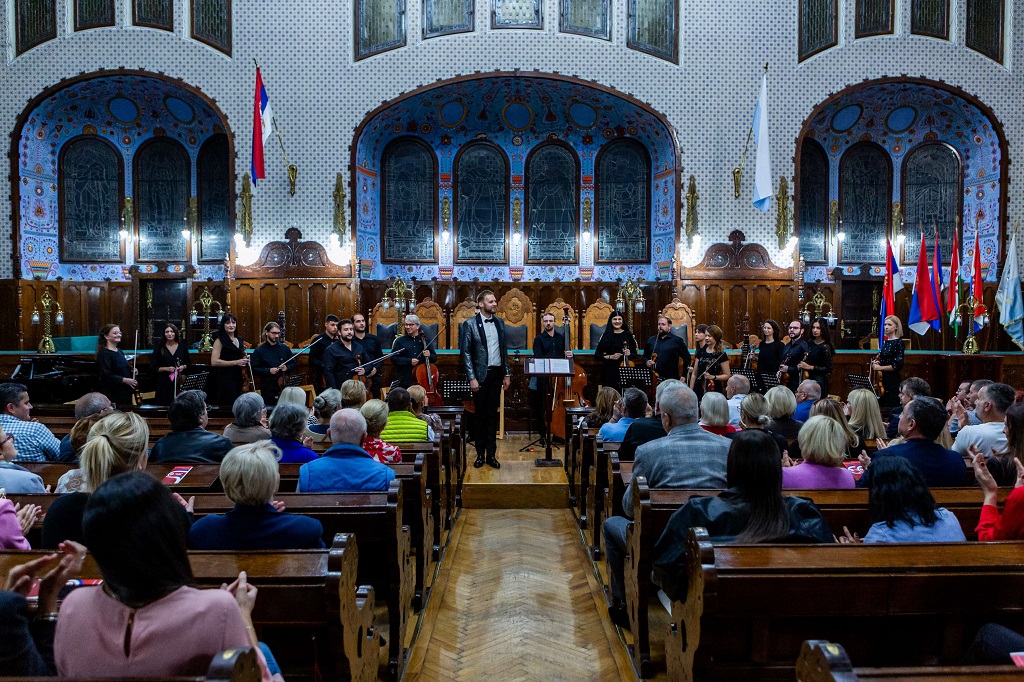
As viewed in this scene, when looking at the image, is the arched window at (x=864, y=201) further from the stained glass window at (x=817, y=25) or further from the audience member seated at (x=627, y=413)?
the audience member seated at (x=627, y=413)

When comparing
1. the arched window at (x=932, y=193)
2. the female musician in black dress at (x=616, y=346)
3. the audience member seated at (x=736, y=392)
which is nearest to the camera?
the audience member seated at (x=736, y=392)

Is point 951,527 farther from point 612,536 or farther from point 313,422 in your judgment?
point 313,422

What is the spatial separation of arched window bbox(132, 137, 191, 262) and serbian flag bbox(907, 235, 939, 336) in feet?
42.2

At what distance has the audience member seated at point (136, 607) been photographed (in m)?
1.62

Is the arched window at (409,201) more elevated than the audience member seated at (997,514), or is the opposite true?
the arched window at (409,201)

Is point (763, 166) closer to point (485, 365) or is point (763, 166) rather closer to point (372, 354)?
point (485, 365)

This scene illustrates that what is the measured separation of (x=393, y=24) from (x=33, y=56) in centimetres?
627

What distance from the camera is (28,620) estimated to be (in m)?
1.79

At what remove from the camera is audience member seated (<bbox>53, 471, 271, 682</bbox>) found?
5.31 feet

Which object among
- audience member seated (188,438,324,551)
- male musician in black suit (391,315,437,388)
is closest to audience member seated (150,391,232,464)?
audience member seated (188,438,324,551)

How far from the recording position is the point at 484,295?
7.32 m

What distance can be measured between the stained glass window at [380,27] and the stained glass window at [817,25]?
6.92 metres

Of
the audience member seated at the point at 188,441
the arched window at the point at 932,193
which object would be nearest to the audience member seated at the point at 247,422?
the audience member seated at the point at 188,441

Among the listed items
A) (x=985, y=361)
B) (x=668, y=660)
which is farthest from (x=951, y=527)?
(x=985, y=361)
